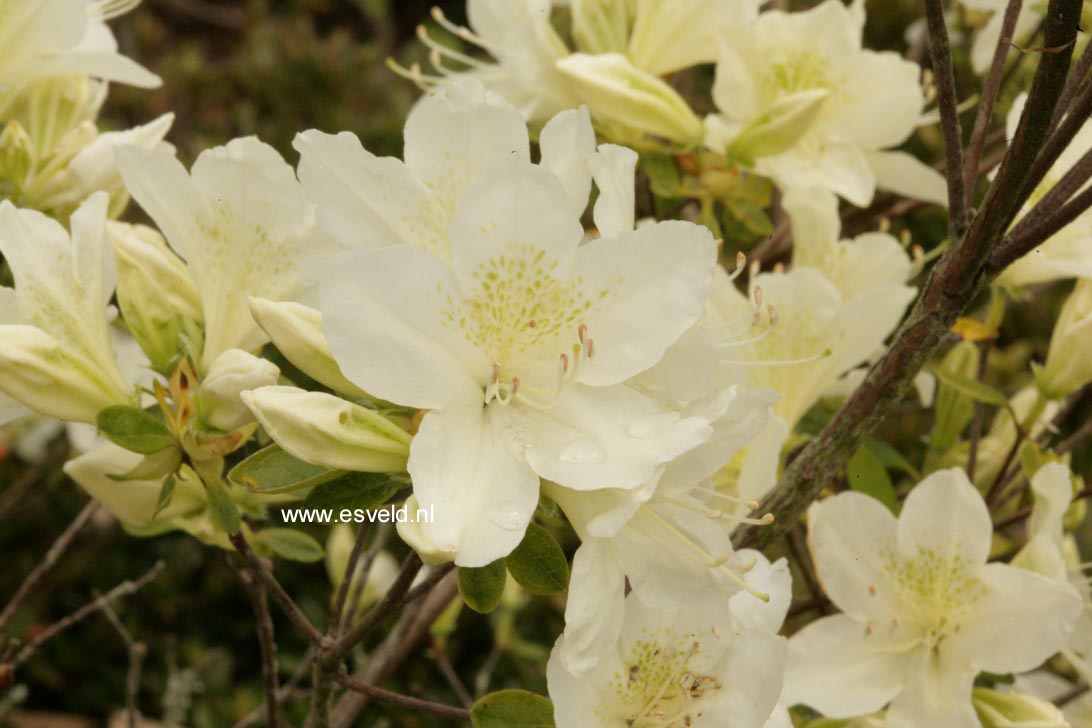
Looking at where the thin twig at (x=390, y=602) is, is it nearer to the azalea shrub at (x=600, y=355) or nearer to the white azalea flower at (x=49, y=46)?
the azalea shrub at (x=600, y=355)

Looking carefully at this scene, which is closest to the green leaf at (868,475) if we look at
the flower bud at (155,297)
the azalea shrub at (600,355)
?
the azalea shrub at (600,355)

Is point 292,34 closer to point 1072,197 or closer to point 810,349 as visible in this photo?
point 810,349

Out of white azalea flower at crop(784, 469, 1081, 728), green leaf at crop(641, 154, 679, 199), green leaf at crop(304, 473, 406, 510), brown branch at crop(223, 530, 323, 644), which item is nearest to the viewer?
green leaf at crop(304, 473, 406, 510)

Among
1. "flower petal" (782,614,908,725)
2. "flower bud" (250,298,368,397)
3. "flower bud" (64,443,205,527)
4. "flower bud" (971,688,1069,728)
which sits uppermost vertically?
"flower bud" (250,298,368,397)

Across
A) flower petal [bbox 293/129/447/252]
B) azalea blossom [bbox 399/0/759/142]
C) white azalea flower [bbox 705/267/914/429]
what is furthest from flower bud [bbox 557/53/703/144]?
flower petal [bbox 293/129/447/252]

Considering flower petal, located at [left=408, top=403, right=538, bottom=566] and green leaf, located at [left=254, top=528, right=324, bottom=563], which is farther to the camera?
green leaf, located at [left=254, top=528, right=324, bottom=563]

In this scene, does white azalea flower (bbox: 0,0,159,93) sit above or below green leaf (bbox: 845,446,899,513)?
above

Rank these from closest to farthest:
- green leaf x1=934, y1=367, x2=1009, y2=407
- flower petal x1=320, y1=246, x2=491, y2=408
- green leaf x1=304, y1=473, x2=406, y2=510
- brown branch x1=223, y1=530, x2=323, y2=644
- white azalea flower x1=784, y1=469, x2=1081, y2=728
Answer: flower petal x1=320, y1=246, x2=491, y2=408 → green leaf x1=304, y1=473, x2=406, y2=510 → brown branch x1=223, y1=530, x2=323, y2=644 → white azalea flower x1=784, y1=469, x2=1081, y2=728 → green leaf x1=934, y1=367, x2=1009, y2=407

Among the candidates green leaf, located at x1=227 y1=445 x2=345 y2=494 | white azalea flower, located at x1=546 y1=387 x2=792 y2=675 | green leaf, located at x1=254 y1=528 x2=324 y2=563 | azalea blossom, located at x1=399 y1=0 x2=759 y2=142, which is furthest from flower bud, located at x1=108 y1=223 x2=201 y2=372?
azalea blossom, located at x1=399 y1=0 x2=759 y2=142

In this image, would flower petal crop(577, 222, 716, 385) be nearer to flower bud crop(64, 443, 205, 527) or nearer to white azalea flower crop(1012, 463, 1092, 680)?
flower bud crop(64, 443, 205, 527)

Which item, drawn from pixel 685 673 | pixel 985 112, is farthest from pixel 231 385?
pixel 985 112

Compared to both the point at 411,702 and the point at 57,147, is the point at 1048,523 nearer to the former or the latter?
the point at 411,702
